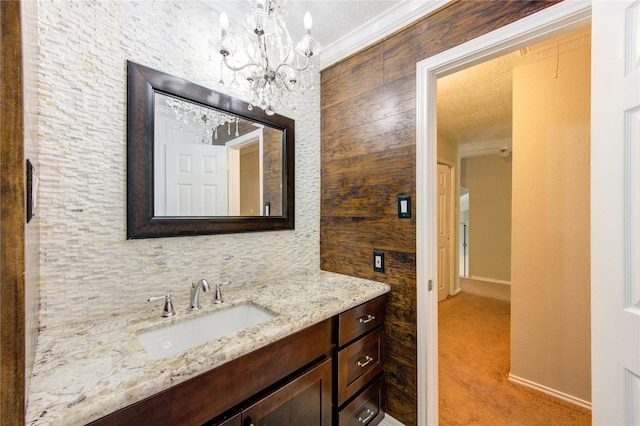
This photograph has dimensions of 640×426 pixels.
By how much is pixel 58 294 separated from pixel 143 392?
626mm

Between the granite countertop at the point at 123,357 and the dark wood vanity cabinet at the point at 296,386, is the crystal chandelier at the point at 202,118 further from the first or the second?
the dark wood vanity cabinet at the point at 296,386

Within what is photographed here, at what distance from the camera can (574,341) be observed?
1731 millimetres

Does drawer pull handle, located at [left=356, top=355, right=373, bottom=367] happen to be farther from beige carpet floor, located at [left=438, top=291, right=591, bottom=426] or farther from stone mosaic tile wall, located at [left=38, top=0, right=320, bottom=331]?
stone mosaic tile wall, located at [left=38, top=0, right=320, bottom=331]

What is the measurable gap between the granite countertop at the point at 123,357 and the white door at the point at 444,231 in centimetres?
300

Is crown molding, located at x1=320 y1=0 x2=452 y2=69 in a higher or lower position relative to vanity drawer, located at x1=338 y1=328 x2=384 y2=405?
higher

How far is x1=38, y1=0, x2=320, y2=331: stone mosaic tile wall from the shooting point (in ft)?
3.05

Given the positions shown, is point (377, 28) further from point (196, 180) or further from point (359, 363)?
point (359, 363)

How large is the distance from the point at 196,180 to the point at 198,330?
0.72 metres

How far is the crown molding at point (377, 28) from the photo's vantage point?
139 centimetres

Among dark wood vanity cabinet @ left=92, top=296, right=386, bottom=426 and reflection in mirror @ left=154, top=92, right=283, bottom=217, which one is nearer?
dark wood vanity cabinet @ left=92, top=296, right=386, bottom=426

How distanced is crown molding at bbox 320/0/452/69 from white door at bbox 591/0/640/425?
2.56ft

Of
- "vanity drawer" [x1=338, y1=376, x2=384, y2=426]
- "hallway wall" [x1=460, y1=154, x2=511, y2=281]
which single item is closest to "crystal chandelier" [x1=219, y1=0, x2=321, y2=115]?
"vanity drawer" [x1=338, y1=376, x2=384, y2=426]

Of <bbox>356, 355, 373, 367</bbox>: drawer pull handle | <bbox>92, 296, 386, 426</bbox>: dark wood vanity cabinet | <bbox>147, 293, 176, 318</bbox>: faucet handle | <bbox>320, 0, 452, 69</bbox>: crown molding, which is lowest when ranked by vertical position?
<bbox>356, 355, 373, 367</bbox>: drawer pull handle

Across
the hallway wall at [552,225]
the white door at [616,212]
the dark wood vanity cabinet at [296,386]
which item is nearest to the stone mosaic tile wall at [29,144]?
the dark wood vanity cabinet at [296,386]
